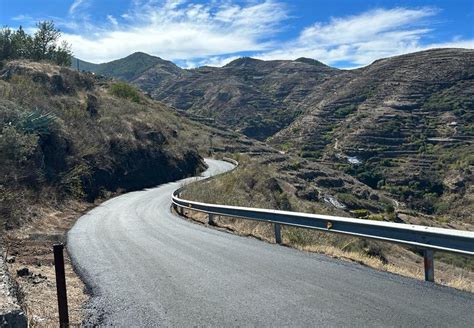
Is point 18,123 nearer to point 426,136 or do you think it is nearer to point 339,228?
point 339,228

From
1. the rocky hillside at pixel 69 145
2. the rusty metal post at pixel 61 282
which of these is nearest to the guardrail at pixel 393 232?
the rusty metal post at pixel 61 282

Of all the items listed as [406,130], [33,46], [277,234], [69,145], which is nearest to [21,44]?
[33,46]

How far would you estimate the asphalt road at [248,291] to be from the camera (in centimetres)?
503

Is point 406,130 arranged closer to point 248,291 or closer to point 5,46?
point 5,46

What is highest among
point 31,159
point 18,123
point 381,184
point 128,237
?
point 18,123

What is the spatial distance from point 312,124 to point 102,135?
89.9 m

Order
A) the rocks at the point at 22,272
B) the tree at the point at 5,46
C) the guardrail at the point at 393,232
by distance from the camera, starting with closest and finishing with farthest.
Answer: the guardrail at the point at 393,232 → the rocks at the point at 22,272 → the tree at the point at 5,46

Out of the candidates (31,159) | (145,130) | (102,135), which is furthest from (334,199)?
(31,159)

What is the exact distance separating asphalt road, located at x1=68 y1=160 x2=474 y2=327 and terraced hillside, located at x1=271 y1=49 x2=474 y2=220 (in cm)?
5580

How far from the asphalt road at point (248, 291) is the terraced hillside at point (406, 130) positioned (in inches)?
2197

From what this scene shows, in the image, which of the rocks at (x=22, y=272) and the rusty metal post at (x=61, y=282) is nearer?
the rusty metal post at (x=61, y=282)

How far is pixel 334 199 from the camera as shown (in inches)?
1706

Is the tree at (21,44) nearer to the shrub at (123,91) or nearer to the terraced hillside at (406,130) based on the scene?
the shrub at (123,91)

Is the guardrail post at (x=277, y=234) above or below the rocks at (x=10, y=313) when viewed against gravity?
below
